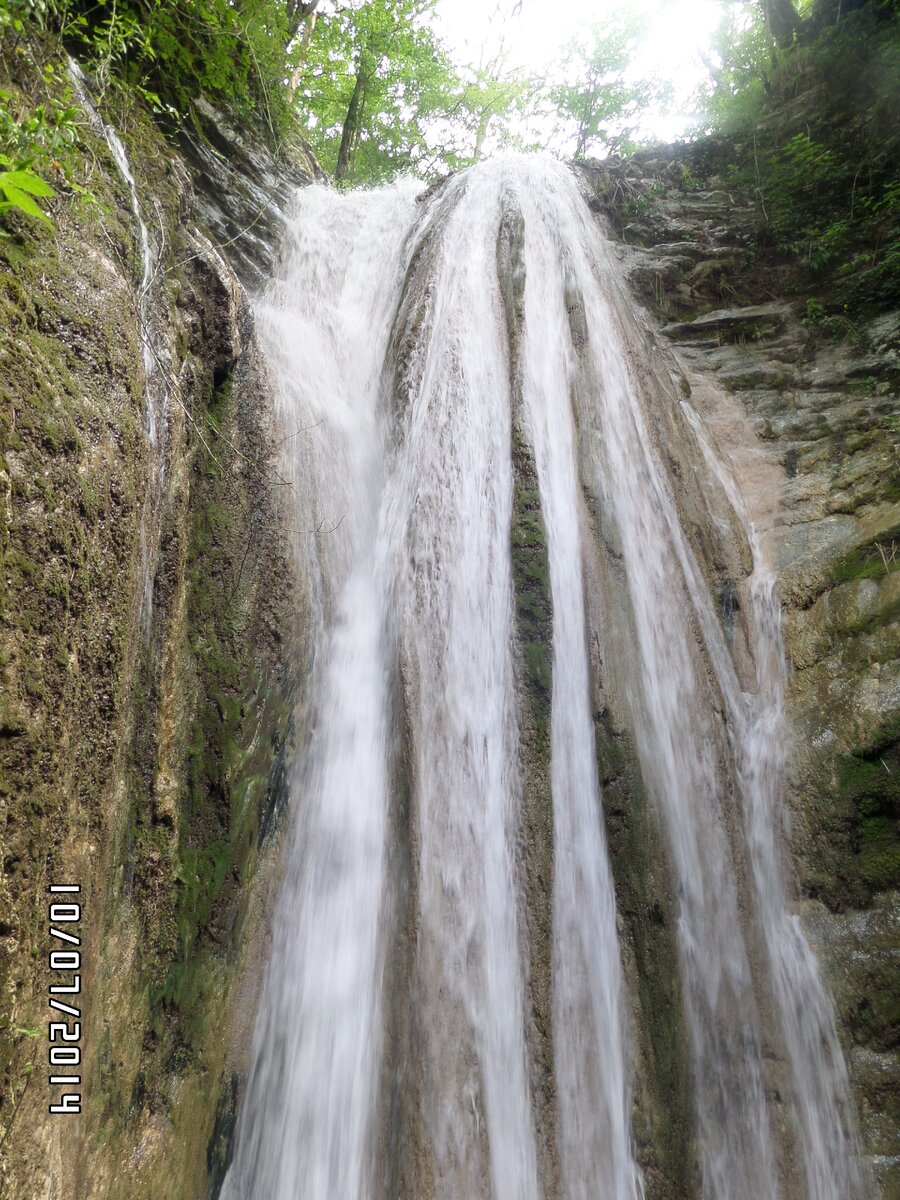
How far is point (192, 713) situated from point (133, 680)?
552mm

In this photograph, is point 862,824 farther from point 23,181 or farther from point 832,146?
point 832,146

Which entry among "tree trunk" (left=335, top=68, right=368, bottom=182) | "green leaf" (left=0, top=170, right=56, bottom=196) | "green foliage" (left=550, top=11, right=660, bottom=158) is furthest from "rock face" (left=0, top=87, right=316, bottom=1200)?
"green foliage" (left=550, top=11, right=660, bottom=158)

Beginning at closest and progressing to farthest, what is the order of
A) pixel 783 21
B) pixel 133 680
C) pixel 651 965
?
1. pixel 133 680
2. pixel 651 965
3. pixel 783 21

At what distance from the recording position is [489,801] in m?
3.43

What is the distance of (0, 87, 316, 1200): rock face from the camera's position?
6.20ft

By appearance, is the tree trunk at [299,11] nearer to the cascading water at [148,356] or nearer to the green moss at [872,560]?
the cascading water at [148,356]

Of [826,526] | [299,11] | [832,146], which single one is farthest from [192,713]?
[299,11]

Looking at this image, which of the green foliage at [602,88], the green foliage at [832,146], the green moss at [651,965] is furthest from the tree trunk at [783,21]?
the green moss at [651,965]

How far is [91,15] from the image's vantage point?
464 cm

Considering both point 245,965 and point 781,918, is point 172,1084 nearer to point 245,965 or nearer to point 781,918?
point 245,965

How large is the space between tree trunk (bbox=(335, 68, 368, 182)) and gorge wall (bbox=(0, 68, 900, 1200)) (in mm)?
8339

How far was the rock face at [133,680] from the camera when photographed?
1.89 metres

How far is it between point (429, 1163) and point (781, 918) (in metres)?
2.59

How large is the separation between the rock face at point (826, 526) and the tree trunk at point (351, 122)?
6386 millimetres
